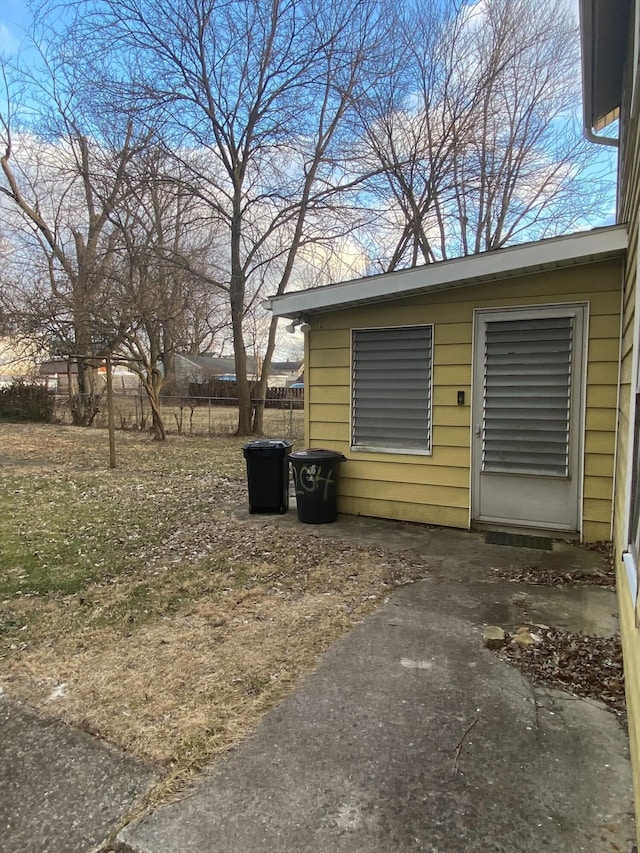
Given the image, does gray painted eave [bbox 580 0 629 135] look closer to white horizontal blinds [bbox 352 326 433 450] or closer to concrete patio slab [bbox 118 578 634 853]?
white horizontal blinds [bbox 352 326 433 450]

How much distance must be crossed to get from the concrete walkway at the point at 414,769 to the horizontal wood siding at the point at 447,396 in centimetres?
212

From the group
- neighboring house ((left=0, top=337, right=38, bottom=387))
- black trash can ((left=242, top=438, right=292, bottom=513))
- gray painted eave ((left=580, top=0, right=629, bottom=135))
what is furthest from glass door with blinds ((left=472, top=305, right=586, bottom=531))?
neighboring house ((left=0, top=337, right=38, bottom=387))

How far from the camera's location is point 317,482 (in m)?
5.82

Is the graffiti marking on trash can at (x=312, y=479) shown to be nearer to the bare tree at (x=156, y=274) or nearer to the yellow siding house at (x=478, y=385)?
the yellow siding house at (x=478, y=385)

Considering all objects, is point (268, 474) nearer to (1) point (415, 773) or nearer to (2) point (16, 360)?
(1) point (415, 773)

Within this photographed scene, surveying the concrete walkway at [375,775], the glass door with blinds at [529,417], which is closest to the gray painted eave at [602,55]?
the glass door with blinds at [529,417]

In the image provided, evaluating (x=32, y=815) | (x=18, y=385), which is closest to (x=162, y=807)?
(x=32, y=815)

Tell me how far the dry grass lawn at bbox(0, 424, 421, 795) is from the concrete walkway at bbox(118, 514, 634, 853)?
0.23 metres

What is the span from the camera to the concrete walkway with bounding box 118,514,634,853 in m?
1.80

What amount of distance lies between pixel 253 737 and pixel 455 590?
6.79ft

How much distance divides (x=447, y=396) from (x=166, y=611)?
3242 mm

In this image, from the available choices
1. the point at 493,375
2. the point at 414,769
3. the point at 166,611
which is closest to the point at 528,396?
the point at 493,375

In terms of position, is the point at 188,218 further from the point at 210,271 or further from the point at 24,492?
the point at 24,492

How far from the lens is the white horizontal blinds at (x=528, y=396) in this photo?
4.92 metres
